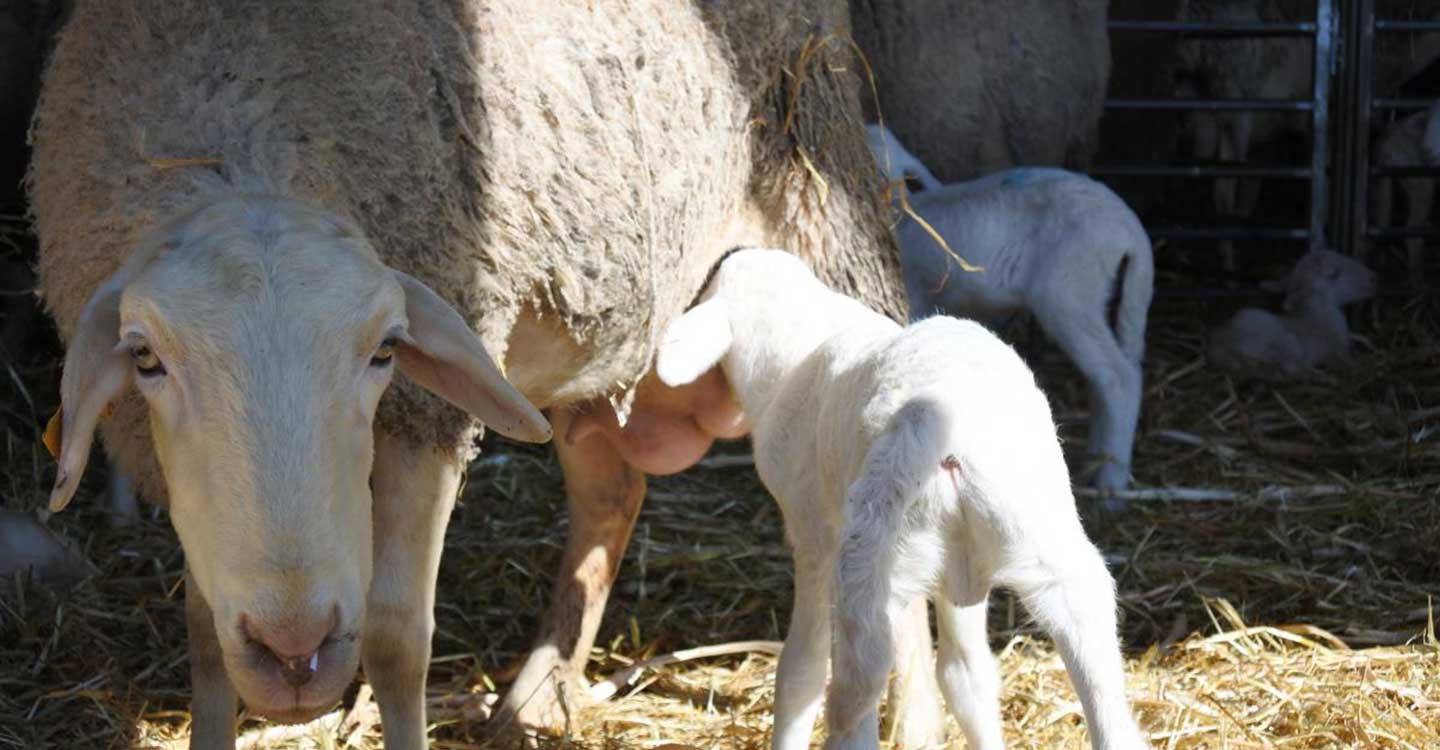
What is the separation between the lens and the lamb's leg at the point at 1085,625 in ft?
7.81

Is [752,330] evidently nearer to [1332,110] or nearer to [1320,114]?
[1320,114]

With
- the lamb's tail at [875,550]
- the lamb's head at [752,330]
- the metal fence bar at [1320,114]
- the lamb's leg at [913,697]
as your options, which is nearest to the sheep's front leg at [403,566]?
the lamb's head at [752,330]

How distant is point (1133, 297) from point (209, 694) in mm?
3303

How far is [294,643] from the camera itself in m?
2.15

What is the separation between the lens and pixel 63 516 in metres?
4.80

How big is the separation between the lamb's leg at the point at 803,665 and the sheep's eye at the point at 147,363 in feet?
3.87

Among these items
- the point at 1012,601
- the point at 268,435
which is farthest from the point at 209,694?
the point at 1012,601

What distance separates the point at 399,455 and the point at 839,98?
168cm

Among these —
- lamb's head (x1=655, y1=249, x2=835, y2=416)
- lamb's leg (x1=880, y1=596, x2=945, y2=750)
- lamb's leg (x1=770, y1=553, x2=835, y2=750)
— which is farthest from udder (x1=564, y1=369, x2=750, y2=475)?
lamb's leg (x1=770, y1=553, x2=835, y2=750)

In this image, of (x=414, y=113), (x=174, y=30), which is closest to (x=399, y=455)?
(x=414, y=113)

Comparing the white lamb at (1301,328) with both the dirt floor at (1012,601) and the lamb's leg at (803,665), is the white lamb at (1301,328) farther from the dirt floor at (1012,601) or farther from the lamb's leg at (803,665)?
the lamb's leg at (803,665)

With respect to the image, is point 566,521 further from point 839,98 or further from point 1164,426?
point 1164,426

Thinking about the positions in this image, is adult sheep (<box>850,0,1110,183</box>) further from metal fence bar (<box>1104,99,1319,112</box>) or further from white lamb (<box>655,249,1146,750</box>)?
white lamb (<box>655,249,1146,750</box>)

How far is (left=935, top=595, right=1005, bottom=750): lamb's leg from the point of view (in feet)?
9.62
